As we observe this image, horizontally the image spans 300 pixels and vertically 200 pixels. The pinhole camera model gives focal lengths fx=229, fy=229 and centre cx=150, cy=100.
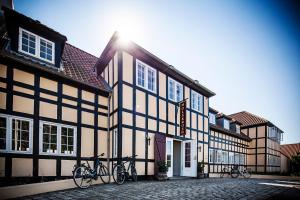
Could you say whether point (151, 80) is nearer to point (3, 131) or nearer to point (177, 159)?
point (177, 159)

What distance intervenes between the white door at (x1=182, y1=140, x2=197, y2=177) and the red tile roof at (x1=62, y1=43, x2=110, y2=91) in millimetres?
6620

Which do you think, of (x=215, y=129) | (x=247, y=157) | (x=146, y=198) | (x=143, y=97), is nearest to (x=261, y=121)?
(x=247, y=157)

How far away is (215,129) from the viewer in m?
20.9

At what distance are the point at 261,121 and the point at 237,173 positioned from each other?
12.9 metres

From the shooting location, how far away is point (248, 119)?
102ft

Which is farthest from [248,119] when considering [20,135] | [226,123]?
[20,135]

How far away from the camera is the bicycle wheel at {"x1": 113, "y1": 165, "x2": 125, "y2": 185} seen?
9.07m

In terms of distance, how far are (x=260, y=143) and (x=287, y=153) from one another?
19.0 metres

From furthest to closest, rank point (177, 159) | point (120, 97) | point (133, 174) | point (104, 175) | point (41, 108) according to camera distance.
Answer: point (177, 159)
point (120, 97)
point (133, 174)
point (104, 175)
point (41, 108)

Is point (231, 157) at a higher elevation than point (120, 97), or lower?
lower

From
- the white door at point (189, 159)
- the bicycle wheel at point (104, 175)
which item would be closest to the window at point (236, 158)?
the white door at point (189, 159)

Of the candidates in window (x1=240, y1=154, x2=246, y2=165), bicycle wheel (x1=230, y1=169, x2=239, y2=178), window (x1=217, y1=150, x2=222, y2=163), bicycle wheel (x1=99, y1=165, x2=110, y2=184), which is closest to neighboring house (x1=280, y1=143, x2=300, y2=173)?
window (x1=240, y1=154, x2=246, y2=165)

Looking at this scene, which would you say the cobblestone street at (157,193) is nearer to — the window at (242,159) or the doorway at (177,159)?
the doorway at (177,159)

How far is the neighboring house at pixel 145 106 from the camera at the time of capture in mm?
10797
